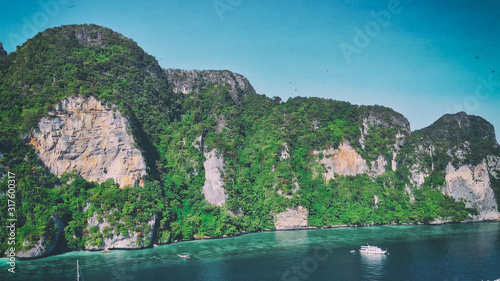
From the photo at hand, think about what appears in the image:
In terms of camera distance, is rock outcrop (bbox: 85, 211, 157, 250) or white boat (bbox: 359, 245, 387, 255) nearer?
white boat (bbox: 359, 245, 387, 255)

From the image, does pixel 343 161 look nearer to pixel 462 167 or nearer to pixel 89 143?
pixel 462 167

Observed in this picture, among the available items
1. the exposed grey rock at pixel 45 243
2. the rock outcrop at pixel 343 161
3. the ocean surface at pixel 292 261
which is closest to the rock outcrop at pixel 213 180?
the ocean surface at pixel 292 261

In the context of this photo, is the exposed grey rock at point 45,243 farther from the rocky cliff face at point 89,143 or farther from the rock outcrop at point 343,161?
the rock outcrop at point 343,161

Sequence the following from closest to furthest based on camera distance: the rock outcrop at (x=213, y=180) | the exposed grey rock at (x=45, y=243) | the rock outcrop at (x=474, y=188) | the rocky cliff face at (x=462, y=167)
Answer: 1. the exposed grey rock at (x=45, y=243)
2. the rock outcrop at (x=213, y=180)
3. the rock outcrop at (x=474, y=188)
4. the rocky cliff face at (x=462, y=167)

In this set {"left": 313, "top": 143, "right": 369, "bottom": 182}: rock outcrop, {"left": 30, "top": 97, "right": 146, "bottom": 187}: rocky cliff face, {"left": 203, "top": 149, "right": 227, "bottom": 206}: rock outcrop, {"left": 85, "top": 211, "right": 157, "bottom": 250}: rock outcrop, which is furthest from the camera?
{"left": 313, "top": 143, "right": 369, "bottom": 182}: rock outcrop

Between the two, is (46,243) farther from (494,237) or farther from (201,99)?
(494,237)

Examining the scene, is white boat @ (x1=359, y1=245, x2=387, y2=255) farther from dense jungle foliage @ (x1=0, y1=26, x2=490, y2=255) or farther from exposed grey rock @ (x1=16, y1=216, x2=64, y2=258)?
exposed grey rock @ (x1=16, y1=216, x2=64, y2=258)

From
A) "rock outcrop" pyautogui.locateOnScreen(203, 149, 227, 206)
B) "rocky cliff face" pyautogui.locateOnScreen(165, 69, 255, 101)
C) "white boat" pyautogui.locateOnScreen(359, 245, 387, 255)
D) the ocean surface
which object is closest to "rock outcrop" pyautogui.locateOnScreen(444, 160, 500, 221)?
the ocean surface

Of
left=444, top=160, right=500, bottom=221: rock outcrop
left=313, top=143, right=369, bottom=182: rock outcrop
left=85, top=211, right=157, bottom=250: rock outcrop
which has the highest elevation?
left=313, top=143, right=369, bottom=182: rock outcrop
